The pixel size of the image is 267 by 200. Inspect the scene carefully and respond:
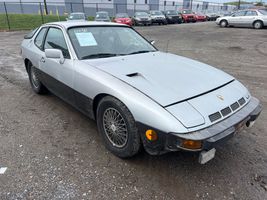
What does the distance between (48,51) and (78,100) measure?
0.81 metres

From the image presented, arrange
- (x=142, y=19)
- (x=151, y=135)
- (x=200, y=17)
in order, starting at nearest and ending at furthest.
A: (x=151, y=135), (x=142, y=19), (x=200, y=17)

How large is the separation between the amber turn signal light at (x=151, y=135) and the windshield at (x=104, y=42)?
1.48 m

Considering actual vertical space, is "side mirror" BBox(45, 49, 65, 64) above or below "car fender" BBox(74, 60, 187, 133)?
above

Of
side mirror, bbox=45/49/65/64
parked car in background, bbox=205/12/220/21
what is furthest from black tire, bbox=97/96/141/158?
parked car in background, bbox=205/12/220/21

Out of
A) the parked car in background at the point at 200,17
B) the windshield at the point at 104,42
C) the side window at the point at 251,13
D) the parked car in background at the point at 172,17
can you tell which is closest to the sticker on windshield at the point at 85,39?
the windshield at the point at 104,42

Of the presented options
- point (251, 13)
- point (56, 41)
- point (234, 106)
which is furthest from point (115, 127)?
point (251, 13)

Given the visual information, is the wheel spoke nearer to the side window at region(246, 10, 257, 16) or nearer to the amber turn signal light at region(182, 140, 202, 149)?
the amber turn signal light at region(182, 140, 202, 149)

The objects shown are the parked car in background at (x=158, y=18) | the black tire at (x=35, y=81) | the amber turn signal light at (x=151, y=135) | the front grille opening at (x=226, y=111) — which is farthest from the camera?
the parked car in background at (x=158, y=18)

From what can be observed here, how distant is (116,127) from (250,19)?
60.7ft

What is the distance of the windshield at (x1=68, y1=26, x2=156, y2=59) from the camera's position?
3.23 m

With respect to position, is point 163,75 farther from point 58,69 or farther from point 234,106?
point 58,69

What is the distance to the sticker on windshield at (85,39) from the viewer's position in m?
3.29

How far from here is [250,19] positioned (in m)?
17.5

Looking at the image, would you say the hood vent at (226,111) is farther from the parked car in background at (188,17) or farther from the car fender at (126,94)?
the parked car in background at (188,17)
